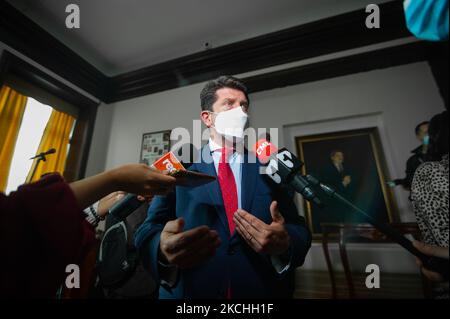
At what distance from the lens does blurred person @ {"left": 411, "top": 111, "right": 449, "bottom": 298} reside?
588mm

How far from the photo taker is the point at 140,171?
1.80ft

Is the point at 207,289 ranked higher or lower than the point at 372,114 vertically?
lower

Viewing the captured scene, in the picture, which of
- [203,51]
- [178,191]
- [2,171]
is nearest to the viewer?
[178,191]

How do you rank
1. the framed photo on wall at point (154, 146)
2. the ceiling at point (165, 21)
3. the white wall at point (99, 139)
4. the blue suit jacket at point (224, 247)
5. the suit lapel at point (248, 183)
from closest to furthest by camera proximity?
the blue suit jacket at point (224, 247)
the suit lapel at point (248, 183)
the ceiling at point (165, 21)
the framed photo on wall at point (154, 146)
the white wall at point (99, 139)

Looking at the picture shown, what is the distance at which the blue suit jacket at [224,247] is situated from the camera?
70cm

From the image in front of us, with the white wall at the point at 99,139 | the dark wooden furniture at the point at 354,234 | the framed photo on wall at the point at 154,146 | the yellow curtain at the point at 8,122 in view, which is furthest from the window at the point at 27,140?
the dark wooden furniture at the point at 354,234

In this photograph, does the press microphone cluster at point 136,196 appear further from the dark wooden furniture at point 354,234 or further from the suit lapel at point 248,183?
the dark wooden furniture at point 354,234

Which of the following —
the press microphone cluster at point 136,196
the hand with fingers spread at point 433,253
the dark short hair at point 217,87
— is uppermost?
the dark short hair at point 217,87

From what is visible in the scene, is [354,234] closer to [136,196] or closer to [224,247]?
[224,247]

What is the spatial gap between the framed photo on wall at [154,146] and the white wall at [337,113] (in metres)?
0.07
